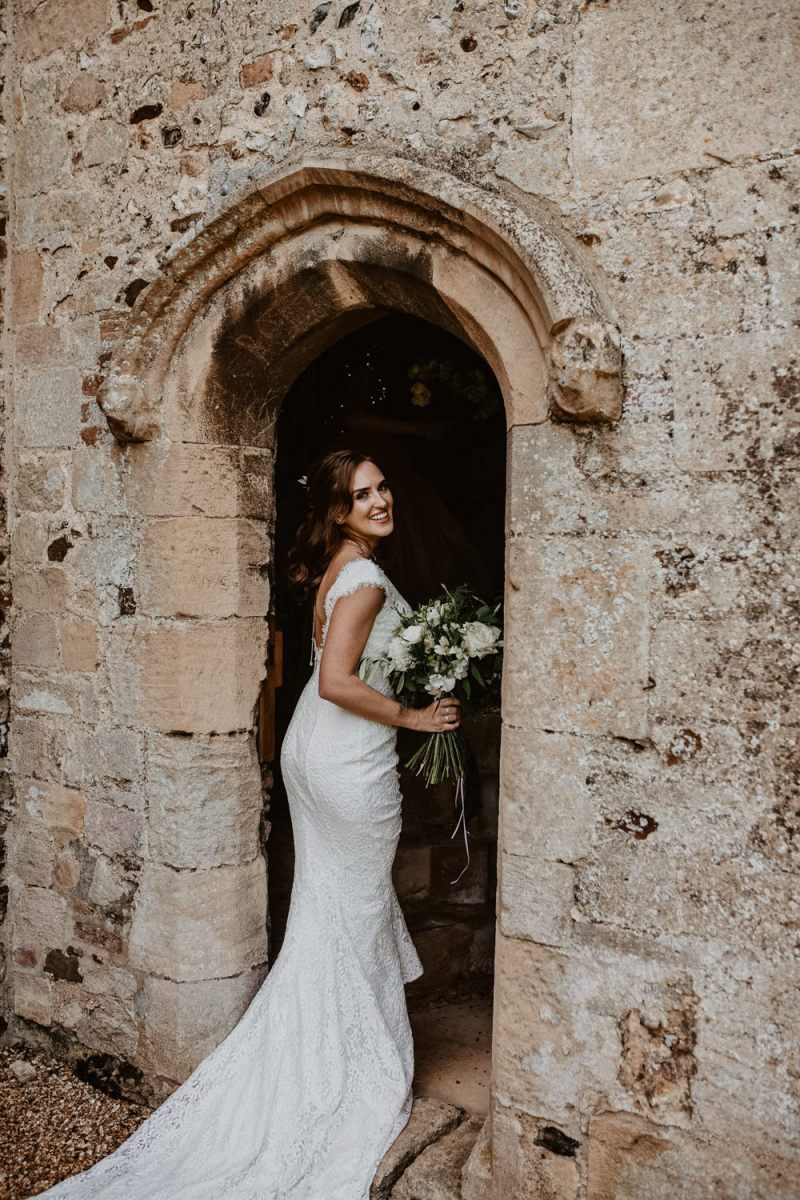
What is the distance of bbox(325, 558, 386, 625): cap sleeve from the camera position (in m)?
3.40

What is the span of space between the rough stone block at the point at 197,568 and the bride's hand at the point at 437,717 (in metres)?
0.76

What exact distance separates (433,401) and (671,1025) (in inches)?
136

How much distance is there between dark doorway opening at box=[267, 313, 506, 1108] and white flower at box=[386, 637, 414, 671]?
28.1 inches

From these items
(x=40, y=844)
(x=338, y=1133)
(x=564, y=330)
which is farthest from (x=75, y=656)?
(x=564, y=330)

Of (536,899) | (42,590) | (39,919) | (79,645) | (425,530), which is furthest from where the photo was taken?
(425,530)

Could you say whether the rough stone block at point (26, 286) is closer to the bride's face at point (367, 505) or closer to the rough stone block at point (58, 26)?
the rough stone block at point (58, 26)

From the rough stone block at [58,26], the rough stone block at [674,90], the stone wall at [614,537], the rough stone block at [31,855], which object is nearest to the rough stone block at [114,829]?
the stone wall at [614,537]

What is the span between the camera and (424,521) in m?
5.13

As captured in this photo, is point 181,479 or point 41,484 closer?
point 181,479

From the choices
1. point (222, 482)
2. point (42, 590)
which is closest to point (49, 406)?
point (42, 590)

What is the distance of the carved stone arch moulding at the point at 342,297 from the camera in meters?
2.66

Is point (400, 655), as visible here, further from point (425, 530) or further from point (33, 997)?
point (33, 997)

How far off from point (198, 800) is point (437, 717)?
0.94m

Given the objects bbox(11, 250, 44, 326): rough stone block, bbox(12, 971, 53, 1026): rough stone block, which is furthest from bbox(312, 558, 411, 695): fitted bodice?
bbox(12, 971, 53, 1026): rough stone block
